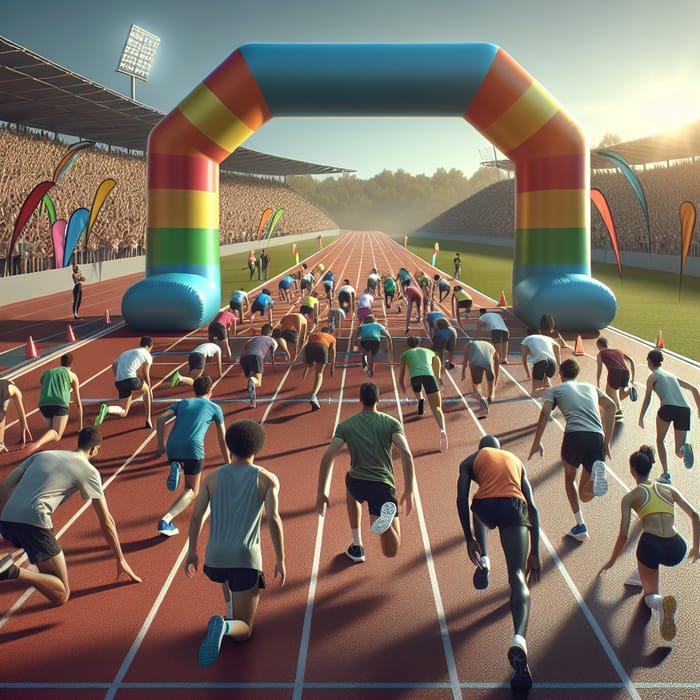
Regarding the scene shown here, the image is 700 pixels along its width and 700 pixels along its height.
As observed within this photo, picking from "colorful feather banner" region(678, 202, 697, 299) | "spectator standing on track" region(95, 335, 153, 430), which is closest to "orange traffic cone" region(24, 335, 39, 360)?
"spectator standing on track" region(95, 335, 153, 430)

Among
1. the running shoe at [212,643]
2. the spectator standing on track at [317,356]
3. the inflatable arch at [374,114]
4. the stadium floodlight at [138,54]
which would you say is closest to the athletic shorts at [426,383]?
the spectator standing on track at [317,356]

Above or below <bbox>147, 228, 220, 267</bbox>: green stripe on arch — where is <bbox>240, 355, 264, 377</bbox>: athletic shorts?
below

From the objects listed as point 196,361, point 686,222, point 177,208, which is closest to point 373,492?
point 196,361

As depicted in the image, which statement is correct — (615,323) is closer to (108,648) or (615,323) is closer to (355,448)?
(355,448)

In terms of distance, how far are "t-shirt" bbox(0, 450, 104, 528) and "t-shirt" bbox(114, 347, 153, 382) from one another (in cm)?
451

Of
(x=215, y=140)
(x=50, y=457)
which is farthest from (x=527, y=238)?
(x=50, y=457)

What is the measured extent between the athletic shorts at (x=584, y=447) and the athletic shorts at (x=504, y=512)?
1925 mm

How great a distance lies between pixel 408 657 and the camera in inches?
187

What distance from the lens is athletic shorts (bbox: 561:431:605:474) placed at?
21.3 ft

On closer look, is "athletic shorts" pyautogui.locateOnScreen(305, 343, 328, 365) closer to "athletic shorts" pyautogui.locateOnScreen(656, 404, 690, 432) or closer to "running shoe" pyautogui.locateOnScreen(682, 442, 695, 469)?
"athletic shorts" pyautogui.locateOnScreen(656, 404, 690, 432)

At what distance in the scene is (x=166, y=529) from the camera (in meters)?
6.61

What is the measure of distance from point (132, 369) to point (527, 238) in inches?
442

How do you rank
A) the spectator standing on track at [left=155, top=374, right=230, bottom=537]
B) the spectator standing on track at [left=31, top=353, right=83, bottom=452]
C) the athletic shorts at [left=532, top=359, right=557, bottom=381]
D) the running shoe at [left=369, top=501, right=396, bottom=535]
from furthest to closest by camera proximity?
the athletic shorts at [left=532, top=359, right=557, bottom=381] → the spectator standing on track at [left=31, top=353, right=83, bottom=452] → the spectator standing on track at [left=155, top=374, right=230, bottom=537] → the running shoe at [left=369, top=501, right=396, bottom=535]

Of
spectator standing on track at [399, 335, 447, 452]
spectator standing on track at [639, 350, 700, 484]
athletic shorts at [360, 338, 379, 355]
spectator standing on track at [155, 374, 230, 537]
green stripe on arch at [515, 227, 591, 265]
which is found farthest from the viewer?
green stripe on arch at [515, 227, 591, 265]
